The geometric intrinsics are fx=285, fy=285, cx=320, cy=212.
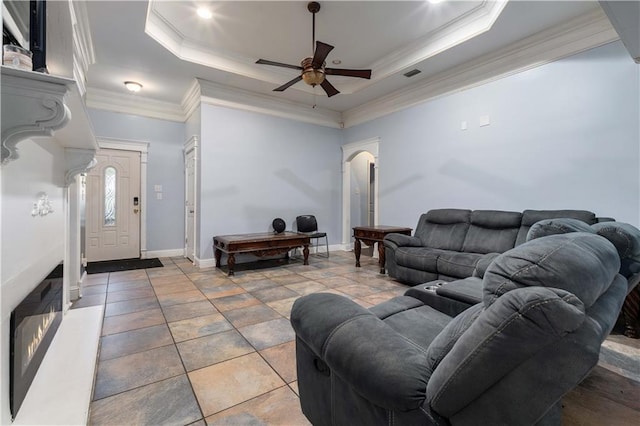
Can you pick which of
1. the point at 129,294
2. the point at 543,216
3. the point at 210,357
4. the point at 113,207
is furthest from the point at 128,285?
the point at 543,216

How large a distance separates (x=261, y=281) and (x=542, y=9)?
445cm

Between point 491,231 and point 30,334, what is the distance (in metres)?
4.20

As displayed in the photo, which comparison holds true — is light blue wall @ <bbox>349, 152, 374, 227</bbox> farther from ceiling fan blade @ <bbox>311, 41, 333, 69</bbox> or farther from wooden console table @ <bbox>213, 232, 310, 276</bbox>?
ceiling fan blade @ <bbox>311, 41, 333, 69</bbox>

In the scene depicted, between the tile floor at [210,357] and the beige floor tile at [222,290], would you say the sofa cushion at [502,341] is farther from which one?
the beige floor tile at [222,290]

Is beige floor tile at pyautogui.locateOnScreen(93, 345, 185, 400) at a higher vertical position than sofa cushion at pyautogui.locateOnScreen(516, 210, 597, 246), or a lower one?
lower

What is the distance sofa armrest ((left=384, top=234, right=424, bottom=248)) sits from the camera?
12.7ft

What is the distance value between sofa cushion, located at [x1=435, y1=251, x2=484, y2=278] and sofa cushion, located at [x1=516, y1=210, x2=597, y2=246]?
531 millimetres

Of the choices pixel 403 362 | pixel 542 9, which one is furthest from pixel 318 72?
pixel 403 362

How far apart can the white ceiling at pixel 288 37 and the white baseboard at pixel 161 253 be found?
→ 9.32 feet

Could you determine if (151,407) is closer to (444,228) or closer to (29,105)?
(29,105)

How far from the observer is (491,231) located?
3.56 metres

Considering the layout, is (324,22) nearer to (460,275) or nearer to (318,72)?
(318,72)

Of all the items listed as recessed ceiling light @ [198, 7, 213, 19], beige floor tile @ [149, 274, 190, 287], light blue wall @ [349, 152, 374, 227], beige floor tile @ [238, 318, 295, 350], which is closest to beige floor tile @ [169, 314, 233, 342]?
beige floor tile @ [238, 318, 295, 350]

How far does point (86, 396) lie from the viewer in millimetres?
1413
